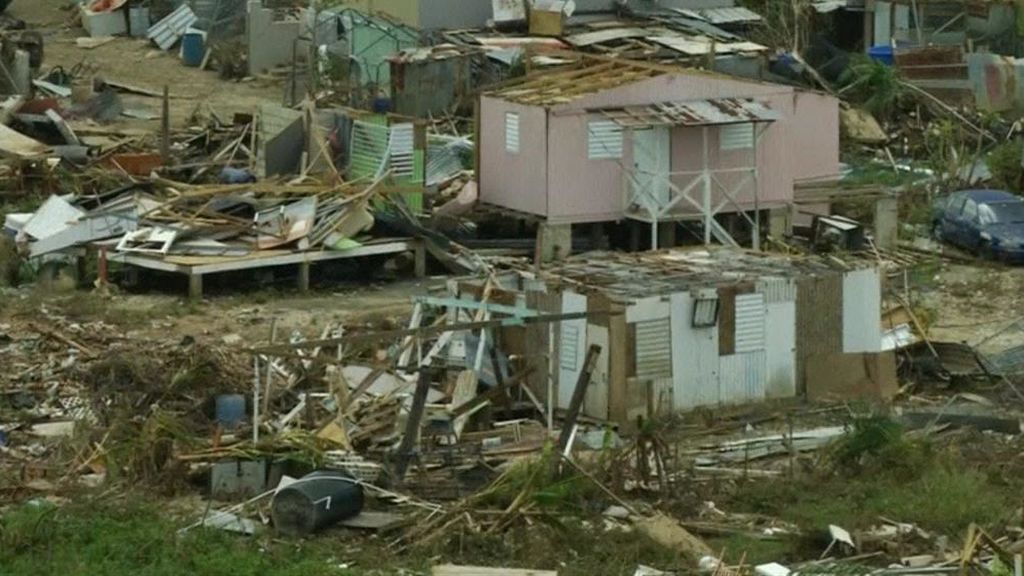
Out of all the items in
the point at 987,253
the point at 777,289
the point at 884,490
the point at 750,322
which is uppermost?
the point at 777,289

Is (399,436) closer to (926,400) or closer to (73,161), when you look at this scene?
(926,400)

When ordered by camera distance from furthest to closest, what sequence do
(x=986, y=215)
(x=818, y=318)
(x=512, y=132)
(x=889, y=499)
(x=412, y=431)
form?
(x=986, y=215) → (x=512, y=132) → (x=818, y=318) → (x=889, y=499) → (x=412, y=431)

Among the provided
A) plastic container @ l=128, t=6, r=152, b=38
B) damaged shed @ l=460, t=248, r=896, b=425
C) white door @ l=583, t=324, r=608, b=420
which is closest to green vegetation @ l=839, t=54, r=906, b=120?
plastic container @ l=128, t=6, r=152, b=38

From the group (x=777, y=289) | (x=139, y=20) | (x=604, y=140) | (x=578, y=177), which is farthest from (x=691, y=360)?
(x=139, y=20)

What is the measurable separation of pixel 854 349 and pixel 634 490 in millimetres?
6113

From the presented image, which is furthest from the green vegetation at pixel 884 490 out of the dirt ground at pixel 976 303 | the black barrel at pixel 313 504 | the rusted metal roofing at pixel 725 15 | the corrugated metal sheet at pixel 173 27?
the corrugated metal sheet at pixel 173 27

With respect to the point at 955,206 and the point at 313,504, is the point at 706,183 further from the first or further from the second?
the point at 313,504

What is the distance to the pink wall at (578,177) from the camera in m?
37.5

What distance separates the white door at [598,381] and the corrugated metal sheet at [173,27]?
1123 inches

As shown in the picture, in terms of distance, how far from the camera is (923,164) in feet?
150

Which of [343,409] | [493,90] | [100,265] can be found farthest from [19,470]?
[493,90]

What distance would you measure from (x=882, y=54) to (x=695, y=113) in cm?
1435

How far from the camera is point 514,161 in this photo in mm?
38188

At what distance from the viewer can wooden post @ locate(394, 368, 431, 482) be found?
25.5 metres
